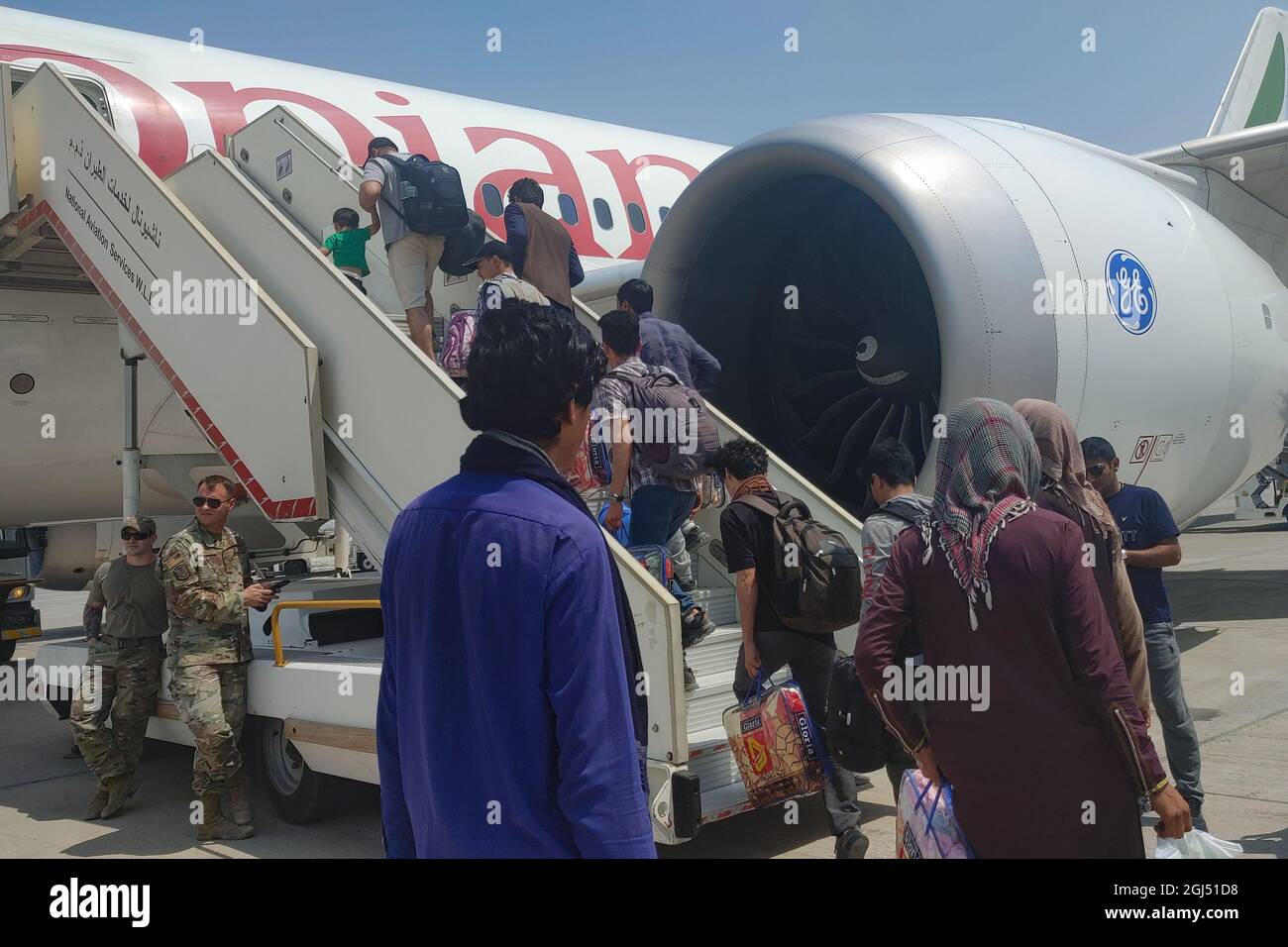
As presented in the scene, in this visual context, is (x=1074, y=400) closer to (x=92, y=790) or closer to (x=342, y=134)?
(x=92, y=790)

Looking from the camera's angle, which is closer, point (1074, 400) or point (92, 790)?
point (1074, 400)

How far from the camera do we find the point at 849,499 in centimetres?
623

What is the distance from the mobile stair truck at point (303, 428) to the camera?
412 cm

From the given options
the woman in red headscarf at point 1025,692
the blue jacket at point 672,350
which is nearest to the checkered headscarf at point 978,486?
the woman in red headscarf at point 1025,692

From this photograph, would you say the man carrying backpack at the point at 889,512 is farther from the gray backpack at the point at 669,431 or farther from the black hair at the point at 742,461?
the gray backpack at the point at 669,431

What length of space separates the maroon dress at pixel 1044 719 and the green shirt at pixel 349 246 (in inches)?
193

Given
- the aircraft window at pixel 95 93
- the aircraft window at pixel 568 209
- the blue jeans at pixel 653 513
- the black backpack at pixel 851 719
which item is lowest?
the black backpack at pixel 851 719

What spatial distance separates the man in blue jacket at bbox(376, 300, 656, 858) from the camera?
5.42 feet

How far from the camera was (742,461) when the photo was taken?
4.22 m

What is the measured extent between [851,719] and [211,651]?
3220 millimetres

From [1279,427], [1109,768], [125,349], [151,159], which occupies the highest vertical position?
[151,159]

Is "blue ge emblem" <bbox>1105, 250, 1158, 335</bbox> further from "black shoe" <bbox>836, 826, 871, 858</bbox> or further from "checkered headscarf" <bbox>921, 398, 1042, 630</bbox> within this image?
"checkered headscarf" <bbox>921, 398, 1042, 630</bbox>

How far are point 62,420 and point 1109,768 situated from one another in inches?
278
